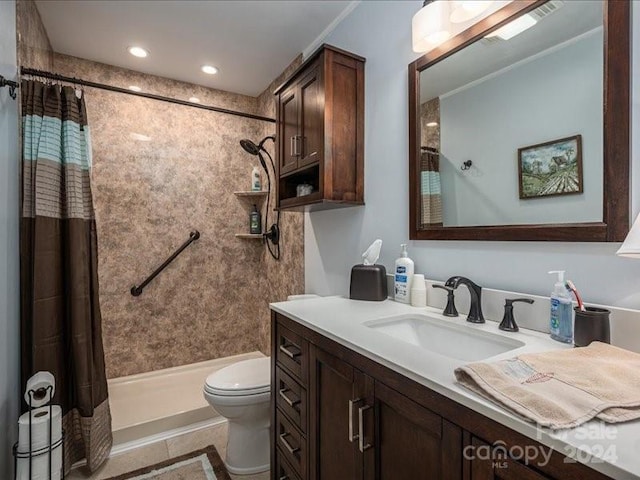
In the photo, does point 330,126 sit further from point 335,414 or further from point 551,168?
point 335,414

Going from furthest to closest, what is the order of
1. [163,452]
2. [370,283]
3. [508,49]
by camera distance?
[163,452], [370,283], [508,49]

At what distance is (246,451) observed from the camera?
1.71m

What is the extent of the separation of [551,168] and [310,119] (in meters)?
1.15

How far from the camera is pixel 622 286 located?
0.87 metres

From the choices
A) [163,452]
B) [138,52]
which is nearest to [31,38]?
[138,52]

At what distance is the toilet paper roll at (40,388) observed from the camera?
4.49 feet

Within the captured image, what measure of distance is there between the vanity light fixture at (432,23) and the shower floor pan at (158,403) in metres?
2.45

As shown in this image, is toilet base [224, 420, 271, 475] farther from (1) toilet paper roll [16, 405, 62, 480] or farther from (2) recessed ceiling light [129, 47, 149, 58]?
(2) recessed ceiling light [129, 47, 149, 58]

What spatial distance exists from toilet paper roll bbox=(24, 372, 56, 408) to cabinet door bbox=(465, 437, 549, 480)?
5.40ft

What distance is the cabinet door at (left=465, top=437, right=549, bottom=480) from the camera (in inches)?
20.7

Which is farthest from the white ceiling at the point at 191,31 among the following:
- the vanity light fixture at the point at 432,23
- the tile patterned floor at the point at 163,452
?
the tile patterned floor at the point at 163,452

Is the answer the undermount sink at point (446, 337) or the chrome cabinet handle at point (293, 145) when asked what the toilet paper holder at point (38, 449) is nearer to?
the undermount sink at point (446, 337)

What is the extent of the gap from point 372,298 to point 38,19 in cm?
254

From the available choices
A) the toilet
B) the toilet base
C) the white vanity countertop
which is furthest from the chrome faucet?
the toilet base
